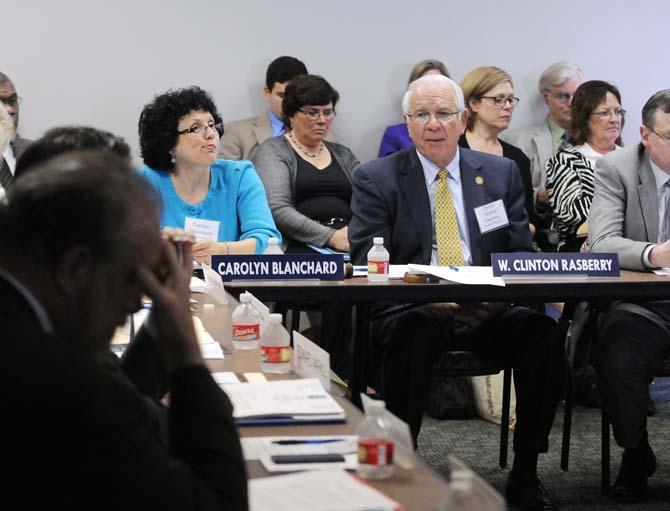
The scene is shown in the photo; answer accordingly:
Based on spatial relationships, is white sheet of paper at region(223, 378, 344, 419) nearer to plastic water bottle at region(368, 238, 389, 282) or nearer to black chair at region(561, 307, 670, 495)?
plastic water bottle at region(368, 238, 389, 282)

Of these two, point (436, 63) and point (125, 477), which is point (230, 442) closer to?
point (125, 477)

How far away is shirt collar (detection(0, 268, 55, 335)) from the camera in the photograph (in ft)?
3.91

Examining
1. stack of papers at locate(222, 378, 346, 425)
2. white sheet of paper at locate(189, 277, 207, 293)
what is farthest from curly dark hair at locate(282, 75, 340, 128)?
stack of papers at locate(222, 378, 346, 425)

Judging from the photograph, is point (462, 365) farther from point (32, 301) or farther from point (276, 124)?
point (276, 124)

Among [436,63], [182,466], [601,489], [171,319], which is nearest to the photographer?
[182,466]

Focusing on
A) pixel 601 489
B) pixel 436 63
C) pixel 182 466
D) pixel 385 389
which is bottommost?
pixel 601 489

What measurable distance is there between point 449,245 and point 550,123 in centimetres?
286

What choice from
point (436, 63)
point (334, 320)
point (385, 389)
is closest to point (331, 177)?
point (436, 63)

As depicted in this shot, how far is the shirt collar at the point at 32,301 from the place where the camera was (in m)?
1.19

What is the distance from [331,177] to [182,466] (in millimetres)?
4550

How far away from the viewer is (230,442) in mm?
1333

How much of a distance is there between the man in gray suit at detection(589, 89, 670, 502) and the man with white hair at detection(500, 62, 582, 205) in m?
2.17

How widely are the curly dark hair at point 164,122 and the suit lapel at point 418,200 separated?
1081mm

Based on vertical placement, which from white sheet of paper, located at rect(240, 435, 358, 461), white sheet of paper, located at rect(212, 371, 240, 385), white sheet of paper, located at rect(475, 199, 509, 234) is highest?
white sheet of paper, located at rect(475, 199, 509, 234)
